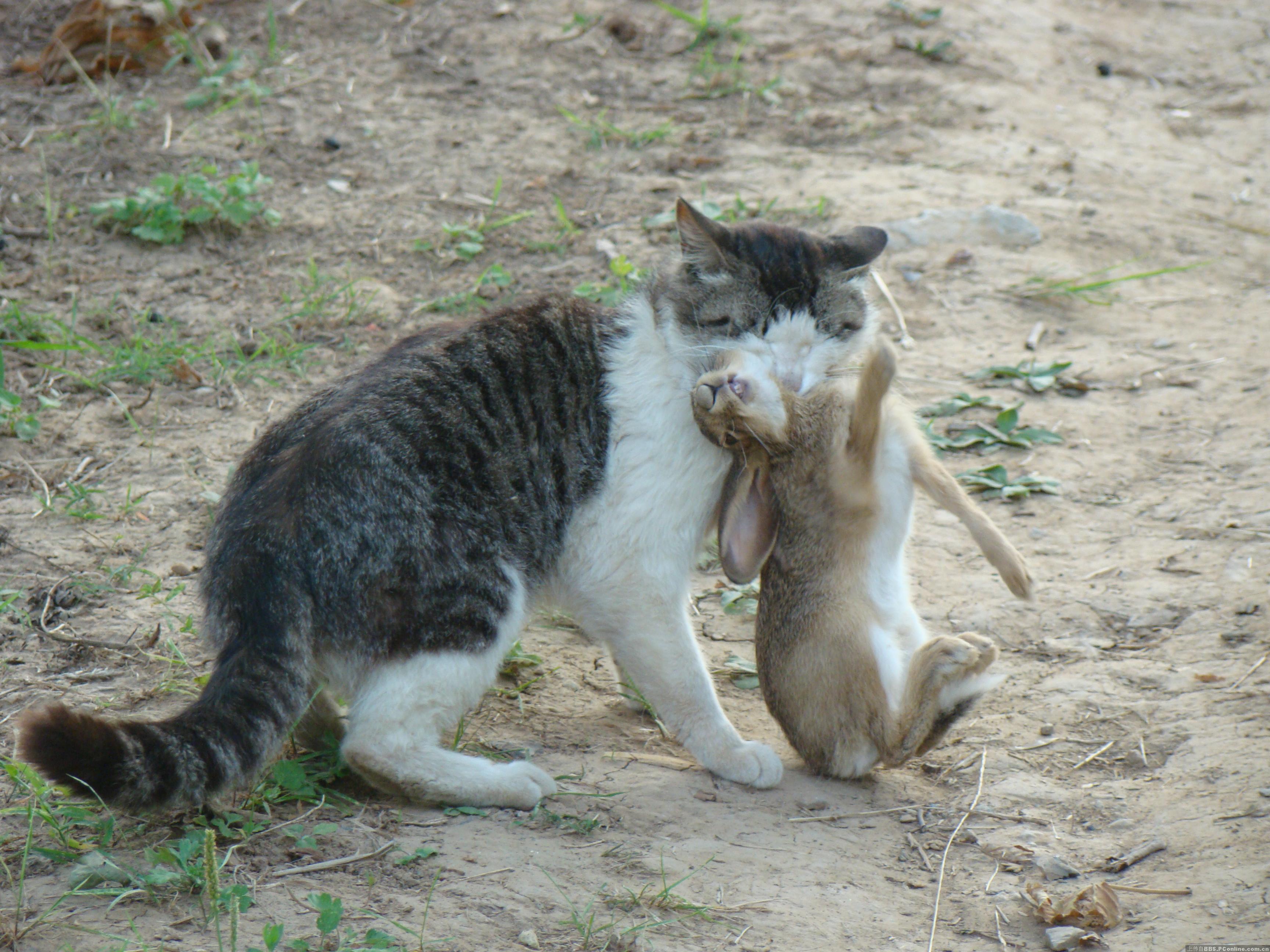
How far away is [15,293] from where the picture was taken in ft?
17.1

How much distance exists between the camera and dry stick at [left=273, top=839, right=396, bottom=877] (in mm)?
2627

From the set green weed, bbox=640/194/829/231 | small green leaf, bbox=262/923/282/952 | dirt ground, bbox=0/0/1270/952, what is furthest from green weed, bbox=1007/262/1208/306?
small green leaf, bbox=262/923/282/952

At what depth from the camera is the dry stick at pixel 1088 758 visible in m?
3.36

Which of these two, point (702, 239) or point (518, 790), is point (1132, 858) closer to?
point (518, 790)

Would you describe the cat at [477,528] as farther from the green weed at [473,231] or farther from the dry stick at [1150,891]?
the green weed at [473,231]

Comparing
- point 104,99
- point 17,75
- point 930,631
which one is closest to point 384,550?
point 930,631

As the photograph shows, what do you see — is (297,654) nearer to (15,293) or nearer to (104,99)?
(15,293)

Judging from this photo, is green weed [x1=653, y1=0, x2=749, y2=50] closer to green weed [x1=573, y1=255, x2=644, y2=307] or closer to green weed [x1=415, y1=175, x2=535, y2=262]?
green weed [x1=415, y1=175, x2=535, y2=262]

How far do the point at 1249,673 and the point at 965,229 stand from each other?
3.40 metres

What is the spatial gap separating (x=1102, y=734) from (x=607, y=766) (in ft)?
5.03

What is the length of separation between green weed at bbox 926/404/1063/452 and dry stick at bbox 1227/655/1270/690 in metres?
1.57

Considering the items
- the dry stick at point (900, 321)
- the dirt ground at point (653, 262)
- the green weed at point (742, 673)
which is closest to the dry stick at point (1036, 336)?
the dirt ground at point (653, 262)

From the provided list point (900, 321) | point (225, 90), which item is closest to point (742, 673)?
point (900, 321)

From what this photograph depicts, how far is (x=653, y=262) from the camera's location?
566 centimetres
